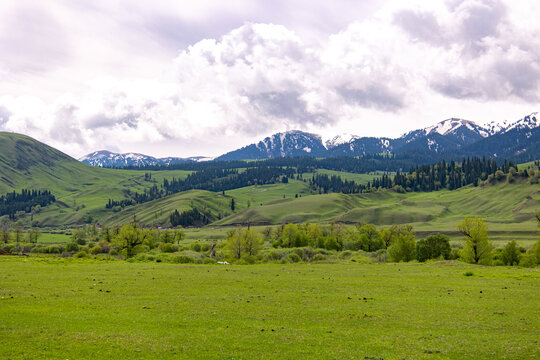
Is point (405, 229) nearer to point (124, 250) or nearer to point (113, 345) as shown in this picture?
point (124, 250)

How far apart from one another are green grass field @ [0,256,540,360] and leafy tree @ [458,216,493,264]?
173ft

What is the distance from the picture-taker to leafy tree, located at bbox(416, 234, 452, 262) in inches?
3984

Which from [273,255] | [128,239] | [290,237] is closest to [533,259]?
[273,255]

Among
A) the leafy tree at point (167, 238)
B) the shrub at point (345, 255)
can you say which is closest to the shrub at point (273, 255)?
the shrub at point (345, 255)

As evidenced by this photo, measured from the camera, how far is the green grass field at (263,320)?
784 inches

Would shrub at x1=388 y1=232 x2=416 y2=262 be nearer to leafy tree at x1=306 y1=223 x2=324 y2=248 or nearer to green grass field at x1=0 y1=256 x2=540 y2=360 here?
leafy tree at x1=306 y1=223 x2=324 y2=248

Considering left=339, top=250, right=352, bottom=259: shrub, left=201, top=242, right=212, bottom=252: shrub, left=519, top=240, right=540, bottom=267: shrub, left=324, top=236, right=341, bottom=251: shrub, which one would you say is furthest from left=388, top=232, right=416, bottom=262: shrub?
left=201, top=242, right=212, bottom=252: shrub

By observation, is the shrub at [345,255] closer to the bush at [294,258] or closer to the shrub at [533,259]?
the bush at [294,258]

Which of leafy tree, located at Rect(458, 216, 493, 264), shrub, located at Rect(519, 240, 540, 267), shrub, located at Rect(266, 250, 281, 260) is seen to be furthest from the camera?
shrub, located at Rect(266, 250, 281, 260)

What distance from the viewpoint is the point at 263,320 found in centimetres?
2711

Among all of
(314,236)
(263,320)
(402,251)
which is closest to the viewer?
(263,320)

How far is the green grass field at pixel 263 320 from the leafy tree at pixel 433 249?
56.8 meters

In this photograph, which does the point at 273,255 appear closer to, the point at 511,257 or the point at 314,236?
the point at 314,236

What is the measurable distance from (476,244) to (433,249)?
1052 centimetres
